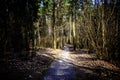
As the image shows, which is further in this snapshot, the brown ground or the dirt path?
the brown ground

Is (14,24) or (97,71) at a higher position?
(14,24)

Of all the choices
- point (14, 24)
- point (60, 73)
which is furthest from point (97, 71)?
point (14, 24)

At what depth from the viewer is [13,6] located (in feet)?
68.2

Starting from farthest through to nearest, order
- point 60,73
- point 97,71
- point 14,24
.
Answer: point 14,24, point 97,71, point 60,73

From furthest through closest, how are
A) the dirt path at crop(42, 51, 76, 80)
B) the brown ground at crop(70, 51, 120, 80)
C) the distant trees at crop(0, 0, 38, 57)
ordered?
the distant trees at crop(0, 0, 38, 57) < the brown ground at crop(70, 51, 120, 80) < the dirt path at crop(42, 51, 76, 80)

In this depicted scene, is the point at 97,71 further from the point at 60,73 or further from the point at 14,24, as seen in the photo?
the point at 14,24

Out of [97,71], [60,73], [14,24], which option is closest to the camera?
[60,73]

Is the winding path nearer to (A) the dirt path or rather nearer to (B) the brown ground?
(A) the dirt path

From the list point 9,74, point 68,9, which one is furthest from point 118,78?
point 68,9

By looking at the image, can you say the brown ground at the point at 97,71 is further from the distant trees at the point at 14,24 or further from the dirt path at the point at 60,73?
the distant trees at the point at 14,24

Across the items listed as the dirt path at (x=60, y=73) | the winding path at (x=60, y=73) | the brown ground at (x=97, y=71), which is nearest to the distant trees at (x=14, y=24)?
the winding path at (x=60, y=73)

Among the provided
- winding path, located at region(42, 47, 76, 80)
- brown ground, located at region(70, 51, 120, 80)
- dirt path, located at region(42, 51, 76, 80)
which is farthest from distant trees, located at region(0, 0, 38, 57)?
brown ground, located at region(70, 51, 120, 80)

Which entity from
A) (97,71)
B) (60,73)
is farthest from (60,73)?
(97,71)

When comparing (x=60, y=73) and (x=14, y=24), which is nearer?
(x=60, y=73)
